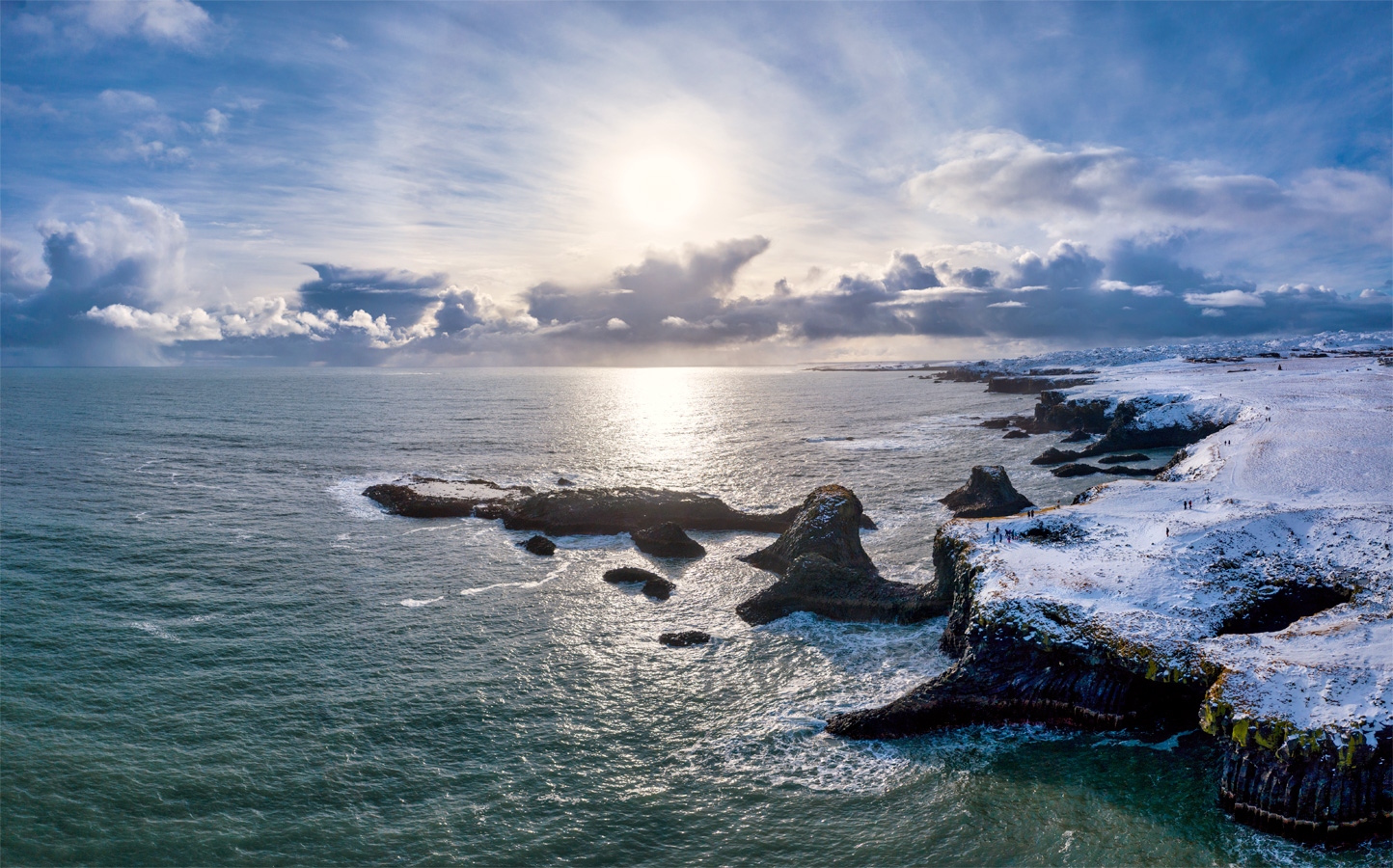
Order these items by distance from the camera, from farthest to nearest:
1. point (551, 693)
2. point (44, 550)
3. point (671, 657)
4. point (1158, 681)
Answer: point (44, 550) < point (671, 657) < point (551, 693) < point (1158, 681)

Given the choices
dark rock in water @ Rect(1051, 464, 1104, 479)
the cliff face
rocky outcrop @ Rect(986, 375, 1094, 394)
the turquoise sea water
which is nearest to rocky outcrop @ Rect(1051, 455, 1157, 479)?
dark rock in water @ Rect(1051, 464, 1104, 479)

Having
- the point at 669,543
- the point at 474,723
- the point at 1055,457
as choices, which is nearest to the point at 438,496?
the point at 669,543

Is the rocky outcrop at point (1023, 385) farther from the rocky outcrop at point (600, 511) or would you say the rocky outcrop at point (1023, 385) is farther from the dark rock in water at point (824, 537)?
the dark rock in water at point (824, 537)

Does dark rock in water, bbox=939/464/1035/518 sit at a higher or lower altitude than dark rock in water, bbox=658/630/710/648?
higher

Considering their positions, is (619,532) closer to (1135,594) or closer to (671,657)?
(671,657)

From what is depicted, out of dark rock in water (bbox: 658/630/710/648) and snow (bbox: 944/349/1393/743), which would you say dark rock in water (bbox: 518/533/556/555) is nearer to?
dark rock in water (bbox: 658/630/710/648)

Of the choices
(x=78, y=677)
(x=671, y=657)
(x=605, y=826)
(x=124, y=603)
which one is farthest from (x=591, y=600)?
(x=124, y=603)
